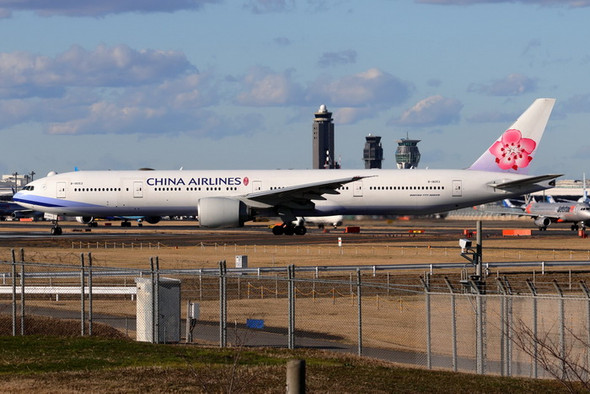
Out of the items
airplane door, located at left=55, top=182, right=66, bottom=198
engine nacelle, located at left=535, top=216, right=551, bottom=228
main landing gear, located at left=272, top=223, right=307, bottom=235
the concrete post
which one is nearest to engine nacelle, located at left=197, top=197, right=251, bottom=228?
main landing gear, located at left=272, top=223, right=307, bottom=235

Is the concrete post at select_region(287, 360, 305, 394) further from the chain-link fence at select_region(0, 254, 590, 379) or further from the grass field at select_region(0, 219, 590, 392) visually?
the chain-link fence at select_region(0, 254, 590, 379)

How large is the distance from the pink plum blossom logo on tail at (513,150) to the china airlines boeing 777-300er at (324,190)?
67 mm

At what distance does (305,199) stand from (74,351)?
39964 millimetres

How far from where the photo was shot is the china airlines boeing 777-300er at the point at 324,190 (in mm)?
58781

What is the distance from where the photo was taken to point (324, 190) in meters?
56.6

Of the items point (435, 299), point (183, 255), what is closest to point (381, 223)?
point (183, 255)

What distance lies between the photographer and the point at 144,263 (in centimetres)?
4322

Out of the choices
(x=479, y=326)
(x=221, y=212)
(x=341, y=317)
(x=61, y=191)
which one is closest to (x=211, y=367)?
(x=479, y=326)

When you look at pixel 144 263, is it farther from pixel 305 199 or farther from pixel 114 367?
pixel 114 367

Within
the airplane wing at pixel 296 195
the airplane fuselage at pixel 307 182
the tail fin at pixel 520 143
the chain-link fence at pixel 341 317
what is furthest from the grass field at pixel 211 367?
the tail fin at pixel 520 143

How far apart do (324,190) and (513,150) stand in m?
14.3

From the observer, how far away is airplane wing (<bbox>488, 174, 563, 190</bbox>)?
5638 cm

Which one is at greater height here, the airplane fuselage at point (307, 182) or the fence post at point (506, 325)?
the airplane fuselage at point (307, 182)

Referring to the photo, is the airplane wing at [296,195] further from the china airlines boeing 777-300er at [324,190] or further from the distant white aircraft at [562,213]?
the distant white aircraft at [562,213]
